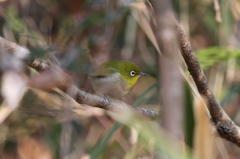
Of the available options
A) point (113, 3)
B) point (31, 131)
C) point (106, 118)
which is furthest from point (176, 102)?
point (31, 131)

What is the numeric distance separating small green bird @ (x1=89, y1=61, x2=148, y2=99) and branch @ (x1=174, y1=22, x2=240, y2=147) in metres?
1.03

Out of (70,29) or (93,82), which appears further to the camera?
(70,29)

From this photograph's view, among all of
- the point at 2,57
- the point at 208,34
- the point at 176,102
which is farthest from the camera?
the point at 208,34

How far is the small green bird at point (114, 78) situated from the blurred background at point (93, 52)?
9 centimetres

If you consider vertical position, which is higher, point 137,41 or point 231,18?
point 231,18

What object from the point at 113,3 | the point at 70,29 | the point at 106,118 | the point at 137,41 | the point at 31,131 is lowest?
the point at 31,131

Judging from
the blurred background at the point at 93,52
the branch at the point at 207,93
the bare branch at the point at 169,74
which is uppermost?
the bare branch at the point at 169,74

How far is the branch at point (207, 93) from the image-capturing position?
4.83 ft

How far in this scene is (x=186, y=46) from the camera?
1.47 meters

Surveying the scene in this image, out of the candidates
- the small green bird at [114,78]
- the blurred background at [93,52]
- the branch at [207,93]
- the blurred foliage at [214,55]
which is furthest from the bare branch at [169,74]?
the small green bird at [114,78]

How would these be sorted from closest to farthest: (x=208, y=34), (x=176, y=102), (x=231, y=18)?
(x=176, y=102) → (x=231, y=18) → (x=208, y=34)

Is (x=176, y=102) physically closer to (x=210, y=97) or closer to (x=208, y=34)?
(x=210, y=97)

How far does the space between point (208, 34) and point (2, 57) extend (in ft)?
9.55

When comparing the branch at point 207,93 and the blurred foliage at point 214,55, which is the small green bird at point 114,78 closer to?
the blurred foliage at point 214,55
